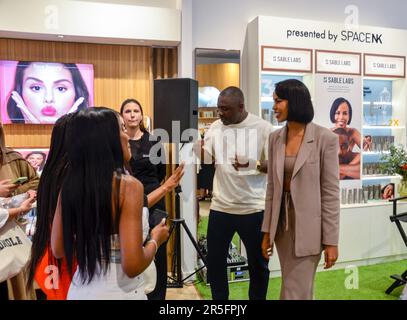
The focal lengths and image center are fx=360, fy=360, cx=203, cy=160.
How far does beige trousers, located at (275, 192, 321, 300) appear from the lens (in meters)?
1.89

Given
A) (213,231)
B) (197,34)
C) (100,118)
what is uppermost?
(197,34)

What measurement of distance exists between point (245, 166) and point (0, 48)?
2.49 metres

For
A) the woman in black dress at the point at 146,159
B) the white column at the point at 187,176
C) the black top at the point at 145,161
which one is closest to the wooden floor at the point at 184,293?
the white column at the point at 187,176

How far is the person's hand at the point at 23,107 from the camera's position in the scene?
10.8ft

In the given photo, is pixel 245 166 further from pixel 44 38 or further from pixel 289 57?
pixel 44 38

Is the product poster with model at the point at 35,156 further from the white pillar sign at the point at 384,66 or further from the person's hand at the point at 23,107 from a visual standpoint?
the white pillar sign at the point at 384,66

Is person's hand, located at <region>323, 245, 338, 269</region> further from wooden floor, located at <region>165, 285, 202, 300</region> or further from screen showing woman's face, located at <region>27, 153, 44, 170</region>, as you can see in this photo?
screen showing woman's face, located at <region>27, 153, 44, 170</region>

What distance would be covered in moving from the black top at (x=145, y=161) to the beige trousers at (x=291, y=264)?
1065 millimetres

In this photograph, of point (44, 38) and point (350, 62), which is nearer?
point (44, 38)

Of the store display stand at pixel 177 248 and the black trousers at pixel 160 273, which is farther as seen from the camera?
the store display stand at pixel 177 248

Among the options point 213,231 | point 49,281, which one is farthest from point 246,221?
point 49,281

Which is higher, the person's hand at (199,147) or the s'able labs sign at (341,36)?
the s'able labs sign at (341,36)

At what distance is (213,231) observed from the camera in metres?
2.46
